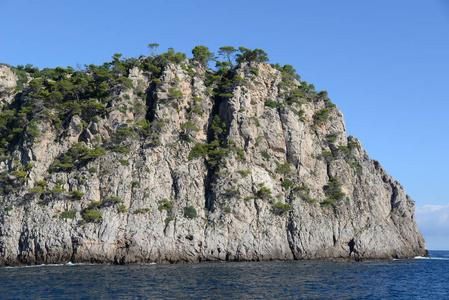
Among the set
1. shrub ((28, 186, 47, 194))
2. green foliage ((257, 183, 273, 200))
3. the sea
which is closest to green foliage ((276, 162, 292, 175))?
green foliage ((257, 183, 273, 200))

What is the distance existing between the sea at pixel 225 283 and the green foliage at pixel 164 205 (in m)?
13.6

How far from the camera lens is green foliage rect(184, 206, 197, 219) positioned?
6069cm

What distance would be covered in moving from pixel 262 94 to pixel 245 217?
28.5 m

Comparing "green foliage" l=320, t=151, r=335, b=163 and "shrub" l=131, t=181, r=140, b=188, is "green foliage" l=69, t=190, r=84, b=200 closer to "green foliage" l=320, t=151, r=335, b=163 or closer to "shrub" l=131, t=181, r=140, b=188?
"shrub" l=131, t=181, r=140, b=188

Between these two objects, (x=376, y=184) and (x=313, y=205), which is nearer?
(x=313, y=205)

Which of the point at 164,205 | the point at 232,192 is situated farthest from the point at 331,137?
the point at 164,205

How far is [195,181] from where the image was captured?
65.8 m

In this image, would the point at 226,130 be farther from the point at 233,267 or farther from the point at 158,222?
the point at 233,267

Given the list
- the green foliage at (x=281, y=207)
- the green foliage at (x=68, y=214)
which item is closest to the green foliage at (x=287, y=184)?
the green foliage at (x=281, y=207)

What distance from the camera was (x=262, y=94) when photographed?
78.8 metres

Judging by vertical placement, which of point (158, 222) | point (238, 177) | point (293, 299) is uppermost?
point (238, 177)

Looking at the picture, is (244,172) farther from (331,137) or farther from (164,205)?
(331,137)

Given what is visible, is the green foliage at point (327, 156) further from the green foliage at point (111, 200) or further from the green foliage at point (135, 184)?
the green foliage at point (111, 200)

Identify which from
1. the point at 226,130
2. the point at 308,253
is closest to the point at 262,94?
the point at 226,130
